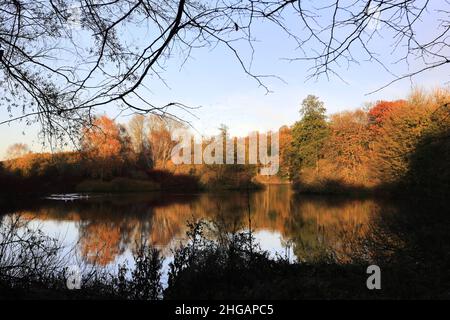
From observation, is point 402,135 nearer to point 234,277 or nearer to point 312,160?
point 312,160

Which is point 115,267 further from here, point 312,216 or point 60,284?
point 312,216

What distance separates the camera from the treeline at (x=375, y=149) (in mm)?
17219

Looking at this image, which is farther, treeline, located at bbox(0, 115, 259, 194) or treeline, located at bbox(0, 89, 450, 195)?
treeline, located at bbox(0, 115, 259, 194)

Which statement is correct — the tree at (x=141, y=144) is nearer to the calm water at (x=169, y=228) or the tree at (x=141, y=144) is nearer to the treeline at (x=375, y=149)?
the treeline at (x=375, y=149)

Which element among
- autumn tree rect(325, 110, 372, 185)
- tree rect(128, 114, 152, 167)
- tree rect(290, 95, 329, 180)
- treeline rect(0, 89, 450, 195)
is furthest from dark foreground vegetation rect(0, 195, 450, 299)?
tree rect(128, 114, 152, 167)

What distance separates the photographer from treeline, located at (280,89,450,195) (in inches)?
678

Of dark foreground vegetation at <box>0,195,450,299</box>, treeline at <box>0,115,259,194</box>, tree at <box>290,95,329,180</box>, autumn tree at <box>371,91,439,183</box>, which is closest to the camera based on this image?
dark foreground vegetation at <box>0,195,450,299</box>

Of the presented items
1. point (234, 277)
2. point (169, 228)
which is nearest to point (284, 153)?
point (169, 228)

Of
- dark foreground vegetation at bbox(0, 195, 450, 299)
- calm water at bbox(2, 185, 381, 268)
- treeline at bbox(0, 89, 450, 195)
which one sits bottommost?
calm water at bbox(2, 185, 381, 268)

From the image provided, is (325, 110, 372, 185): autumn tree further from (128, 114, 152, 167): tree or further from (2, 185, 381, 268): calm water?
(128, 114, 152, 167): tree

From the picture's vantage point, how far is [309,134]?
3619 centimetres

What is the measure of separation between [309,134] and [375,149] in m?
11.9
